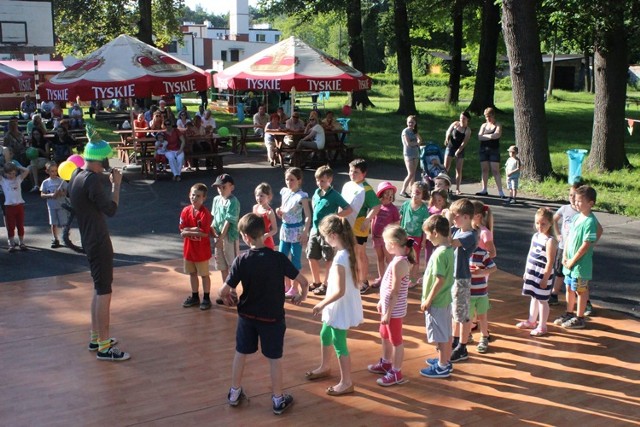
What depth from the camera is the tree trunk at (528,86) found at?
51.0 ft

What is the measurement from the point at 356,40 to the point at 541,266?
26.7 metres

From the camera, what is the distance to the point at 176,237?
461 inches

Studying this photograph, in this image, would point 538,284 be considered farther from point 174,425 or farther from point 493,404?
point 174,425

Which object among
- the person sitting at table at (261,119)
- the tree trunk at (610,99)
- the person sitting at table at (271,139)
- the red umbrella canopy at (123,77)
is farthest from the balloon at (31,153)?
the tree trunk at (610,99)

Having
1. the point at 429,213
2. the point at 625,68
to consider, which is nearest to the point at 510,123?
the point at 625,68

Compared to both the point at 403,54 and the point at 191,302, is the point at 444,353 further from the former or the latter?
the point at 403,54

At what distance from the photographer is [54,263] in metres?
10.4

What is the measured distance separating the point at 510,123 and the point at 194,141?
46.3ft

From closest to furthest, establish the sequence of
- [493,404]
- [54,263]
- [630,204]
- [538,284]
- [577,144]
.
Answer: [493,404] < [538,284] < [54,263] < [630,204] < [577,144]

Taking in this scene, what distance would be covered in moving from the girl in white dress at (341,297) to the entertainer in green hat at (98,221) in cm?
209

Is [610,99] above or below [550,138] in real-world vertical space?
above

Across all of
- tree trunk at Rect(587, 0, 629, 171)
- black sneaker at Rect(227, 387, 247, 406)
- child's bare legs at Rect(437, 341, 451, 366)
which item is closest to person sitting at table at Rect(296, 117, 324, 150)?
tree trunk at Rect(587, 0, 629, 171)

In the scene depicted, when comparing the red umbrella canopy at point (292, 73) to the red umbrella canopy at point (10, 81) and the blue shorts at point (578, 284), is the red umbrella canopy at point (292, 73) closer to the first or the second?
the red umbrella canopy at point (10, 81)

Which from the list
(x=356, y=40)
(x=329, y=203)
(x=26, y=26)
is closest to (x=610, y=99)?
(x=329, y=203)
